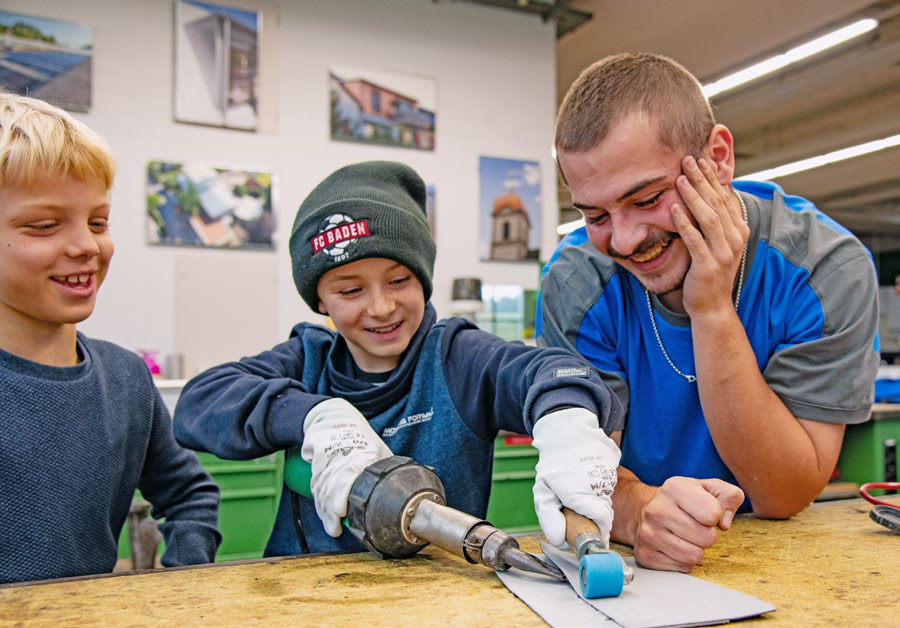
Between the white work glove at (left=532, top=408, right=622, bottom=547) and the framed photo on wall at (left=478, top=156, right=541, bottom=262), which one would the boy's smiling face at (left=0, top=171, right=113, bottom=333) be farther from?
the framed photo on wall at (left=478, top=156, right=541, bottom=262)

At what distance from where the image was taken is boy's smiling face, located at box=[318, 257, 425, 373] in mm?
1109

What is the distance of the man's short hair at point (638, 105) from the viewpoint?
3.47 ft

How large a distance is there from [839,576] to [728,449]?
0.37m

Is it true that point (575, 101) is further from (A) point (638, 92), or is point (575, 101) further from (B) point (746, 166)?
(B) point (746, 166)

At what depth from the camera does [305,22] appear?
12.5 feet

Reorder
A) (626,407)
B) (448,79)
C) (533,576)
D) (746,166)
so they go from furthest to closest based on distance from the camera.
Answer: (746,166) < (448,79) < (626,407) < (533,576)

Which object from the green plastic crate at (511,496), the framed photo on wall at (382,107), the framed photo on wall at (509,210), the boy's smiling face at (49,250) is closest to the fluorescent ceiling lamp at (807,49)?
the framed photo on wall at (509,210)

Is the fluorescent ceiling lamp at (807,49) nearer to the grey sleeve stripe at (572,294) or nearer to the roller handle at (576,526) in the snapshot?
the grey sleeve stripe at (572,294)

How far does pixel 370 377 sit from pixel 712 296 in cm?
56

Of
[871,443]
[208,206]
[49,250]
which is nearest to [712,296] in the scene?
[49,250]

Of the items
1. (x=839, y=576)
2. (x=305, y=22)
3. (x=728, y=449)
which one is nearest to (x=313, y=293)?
(x=728, y=449)

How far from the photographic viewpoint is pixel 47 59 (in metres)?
3.28

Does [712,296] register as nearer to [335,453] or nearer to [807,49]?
[335,453]

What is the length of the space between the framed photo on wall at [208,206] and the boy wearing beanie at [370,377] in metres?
2.44
